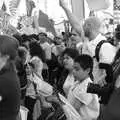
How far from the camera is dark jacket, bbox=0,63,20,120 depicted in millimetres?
3355

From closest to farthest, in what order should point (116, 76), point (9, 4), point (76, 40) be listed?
point (116, 76) < point (76, 40) < point (9, 4)

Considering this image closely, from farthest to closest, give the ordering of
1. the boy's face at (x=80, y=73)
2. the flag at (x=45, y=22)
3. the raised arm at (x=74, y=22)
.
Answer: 1. the flag at (x=45, y=22)
2. the raised arm at (x=74, y=22)
3. the boy's face at (x=80, y=73)

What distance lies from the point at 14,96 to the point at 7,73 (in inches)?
7.6

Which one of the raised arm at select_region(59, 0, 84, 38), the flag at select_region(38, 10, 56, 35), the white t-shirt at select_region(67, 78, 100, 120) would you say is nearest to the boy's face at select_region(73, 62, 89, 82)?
the white t-shirt at select_region(67, 78, 100, 120)

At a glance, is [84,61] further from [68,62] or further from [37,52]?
[37,52]

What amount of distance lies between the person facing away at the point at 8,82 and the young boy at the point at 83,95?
0.76 meters

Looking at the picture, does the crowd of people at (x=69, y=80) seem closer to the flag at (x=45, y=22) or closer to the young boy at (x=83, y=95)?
the young boy at (x=83, y=95)

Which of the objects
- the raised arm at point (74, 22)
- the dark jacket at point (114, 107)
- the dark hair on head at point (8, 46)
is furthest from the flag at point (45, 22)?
the dark jacket at point (114, 107)

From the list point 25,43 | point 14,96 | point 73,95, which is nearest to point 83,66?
point 73,95

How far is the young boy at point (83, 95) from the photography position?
3963 millimetres

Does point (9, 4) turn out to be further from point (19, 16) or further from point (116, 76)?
point (116, 76)

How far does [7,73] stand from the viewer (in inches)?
135

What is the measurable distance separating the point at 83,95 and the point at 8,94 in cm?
89

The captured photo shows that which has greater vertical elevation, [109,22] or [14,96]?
[14,96]
